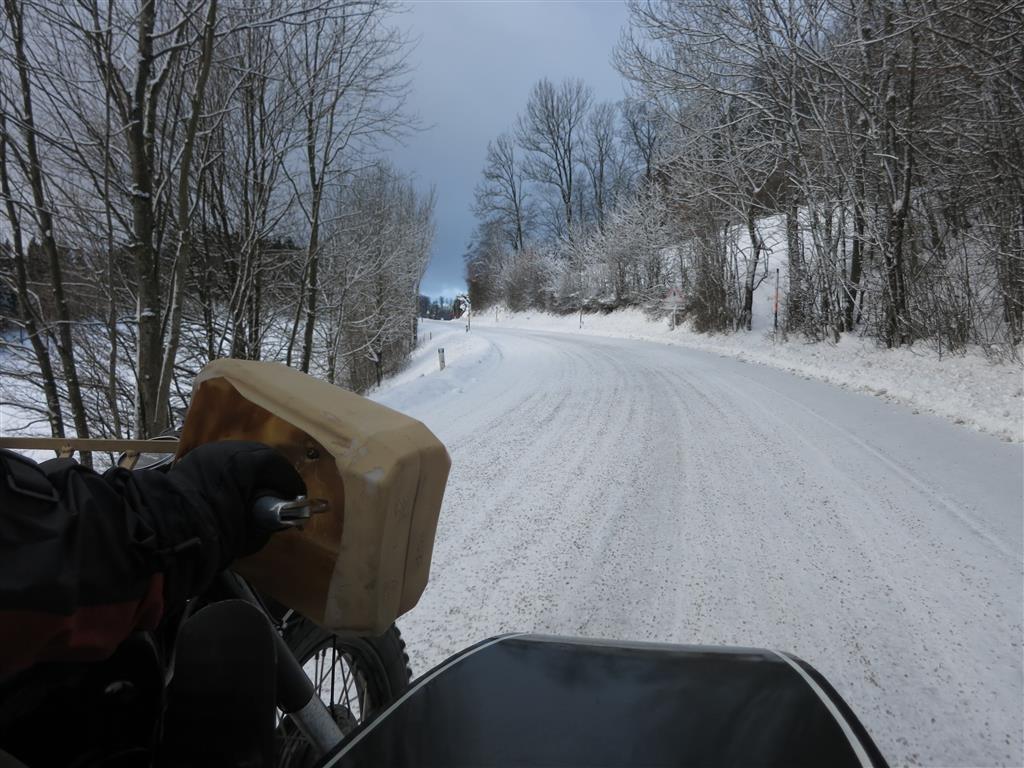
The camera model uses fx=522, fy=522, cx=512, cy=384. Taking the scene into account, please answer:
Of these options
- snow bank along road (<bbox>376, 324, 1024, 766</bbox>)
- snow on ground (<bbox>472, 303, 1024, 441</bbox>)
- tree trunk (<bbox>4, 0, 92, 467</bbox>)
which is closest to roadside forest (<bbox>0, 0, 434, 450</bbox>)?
tree trunk (<bbox>4, 0, 92, 467</bbox>)

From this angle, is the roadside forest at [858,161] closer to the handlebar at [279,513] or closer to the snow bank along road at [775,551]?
the snow bank along road at [775,551]

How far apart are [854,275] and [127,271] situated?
50.1 feet

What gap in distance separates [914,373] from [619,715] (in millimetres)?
10029

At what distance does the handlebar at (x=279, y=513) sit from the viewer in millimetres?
1084

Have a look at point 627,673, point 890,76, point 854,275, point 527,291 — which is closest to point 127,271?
point 627,673

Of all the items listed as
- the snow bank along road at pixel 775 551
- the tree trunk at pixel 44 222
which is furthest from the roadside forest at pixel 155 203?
the snow bank along road at pixel 775 551

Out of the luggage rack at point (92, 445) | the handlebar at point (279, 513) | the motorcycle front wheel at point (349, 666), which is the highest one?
the luggage rack at point (92, 445)

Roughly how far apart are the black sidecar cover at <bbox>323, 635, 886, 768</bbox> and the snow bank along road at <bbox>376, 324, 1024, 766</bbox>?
127 centimetres

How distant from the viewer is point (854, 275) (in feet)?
43.0

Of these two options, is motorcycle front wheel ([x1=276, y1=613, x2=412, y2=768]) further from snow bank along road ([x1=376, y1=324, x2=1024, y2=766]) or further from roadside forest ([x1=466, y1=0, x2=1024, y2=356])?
roadside forest ([x1=466, y1=0, x2=1024, y2=356])

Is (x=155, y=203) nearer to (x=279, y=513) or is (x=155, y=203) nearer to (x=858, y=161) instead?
(x=279, y=513)

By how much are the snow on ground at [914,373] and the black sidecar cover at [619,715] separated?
6.53 m

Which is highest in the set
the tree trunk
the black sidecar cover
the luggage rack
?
the tree trunk

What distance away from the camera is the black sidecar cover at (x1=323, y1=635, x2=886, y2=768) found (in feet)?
3.34
